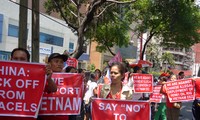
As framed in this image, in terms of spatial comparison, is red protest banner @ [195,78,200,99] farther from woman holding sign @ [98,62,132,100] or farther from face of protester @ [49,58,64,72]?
face of protester @ [49,58,64,72]

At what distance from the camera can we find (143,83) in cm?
999

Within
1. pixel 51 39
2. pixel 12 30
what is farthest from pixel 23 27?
pixel 51 39

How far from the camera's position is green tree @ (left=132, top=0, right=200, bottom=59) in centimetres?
1828

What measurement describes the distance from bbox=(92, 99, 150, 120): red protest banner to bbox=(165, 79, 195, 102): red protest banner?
6.92 ft

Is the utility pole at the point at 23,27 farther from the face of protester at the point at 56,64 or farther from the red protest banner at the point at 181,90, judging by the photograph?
the face of protester at the point at 56,64

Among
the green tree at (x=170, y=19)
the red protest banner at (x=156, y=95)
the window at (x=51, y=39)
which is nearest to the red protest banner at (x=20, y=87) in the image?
the red protest banner at (x=156, y=95)

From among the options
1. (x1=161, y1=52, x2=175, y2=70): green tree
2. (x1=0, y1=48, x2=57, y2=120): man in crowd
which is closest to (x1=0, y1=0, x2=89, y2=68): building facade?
(x1=0, y1=48, x2=57, y2=120): man in crowd

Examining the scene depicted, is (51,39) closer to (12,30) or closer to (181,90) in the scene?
(12,30)

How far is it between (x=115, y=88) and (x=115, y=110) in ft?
0.88

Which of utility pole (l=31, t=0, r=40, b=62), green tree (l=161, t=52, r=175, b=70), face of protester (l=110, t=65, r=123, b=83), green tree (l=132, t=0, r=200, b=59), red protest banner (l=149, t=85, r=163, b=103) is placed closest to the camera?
face of protester (l=110, t=65, r=123, b=83)

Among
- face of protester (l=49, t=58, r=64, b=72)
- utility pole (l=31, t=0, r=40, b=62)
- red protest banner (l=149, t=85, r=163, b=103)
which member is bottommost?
red protest banner (l=149, t=85, r=163, b=103)

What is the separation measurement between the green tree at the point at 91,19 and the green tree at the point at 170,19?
5.72 ft

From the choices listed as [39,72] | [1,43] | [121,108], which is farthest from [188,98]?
[1,43]

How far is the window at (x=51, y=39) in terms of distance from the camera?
3383cm
